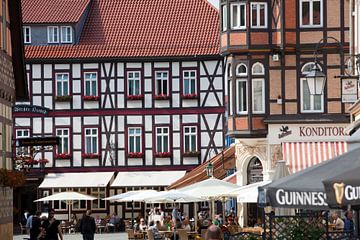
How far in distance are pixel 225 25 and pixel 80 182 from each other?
835 inches

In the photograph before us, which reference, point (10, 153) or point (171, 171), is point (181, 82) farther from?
point (10, 153)

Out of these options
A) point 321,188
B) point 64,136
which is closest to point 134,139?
point 64,136

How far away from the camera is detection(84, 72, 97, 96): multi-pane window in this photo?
224 ft

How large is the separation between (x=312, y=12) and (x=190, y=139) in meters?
21.2

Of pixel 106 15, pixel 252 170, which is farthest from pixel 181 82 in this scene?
pixel 252 170

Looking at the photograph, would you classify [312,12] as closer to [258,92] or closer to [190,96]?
[258,92]

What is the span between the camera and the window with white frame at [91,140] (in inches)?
2685

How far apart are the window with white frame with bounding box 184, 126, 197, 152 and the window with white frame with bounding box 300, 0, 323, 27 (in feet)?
68.2

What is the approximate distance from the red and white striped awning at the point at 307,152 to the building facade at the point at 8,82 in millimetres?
12366

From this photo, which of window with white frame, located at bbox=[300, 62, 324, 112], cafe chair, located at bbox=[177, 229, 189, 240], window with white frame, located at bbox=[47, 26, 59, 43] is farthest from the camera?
window with white frame, located at bbox=[47, 26, 59, 43]

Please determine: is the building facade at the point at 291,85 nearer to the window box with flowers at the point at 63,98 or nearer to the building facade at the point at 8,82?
the building facade at the point at 8,82

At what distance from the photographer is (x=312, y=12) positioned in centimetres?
4772

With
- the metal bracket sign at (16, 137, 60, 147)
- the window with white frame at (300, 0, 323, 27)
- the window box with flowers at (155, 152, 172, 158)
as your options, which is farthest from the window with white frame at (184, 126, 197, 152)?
the metal bracket sign at (16, 137, 60, 147)

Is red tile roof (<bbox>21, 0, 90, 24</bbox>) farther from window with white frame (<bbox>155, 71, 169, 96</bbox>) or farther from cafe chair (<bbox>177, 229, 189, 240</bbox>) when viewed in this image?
cafe chair (<bbox>177, 229, 189, 240</bbox>)
